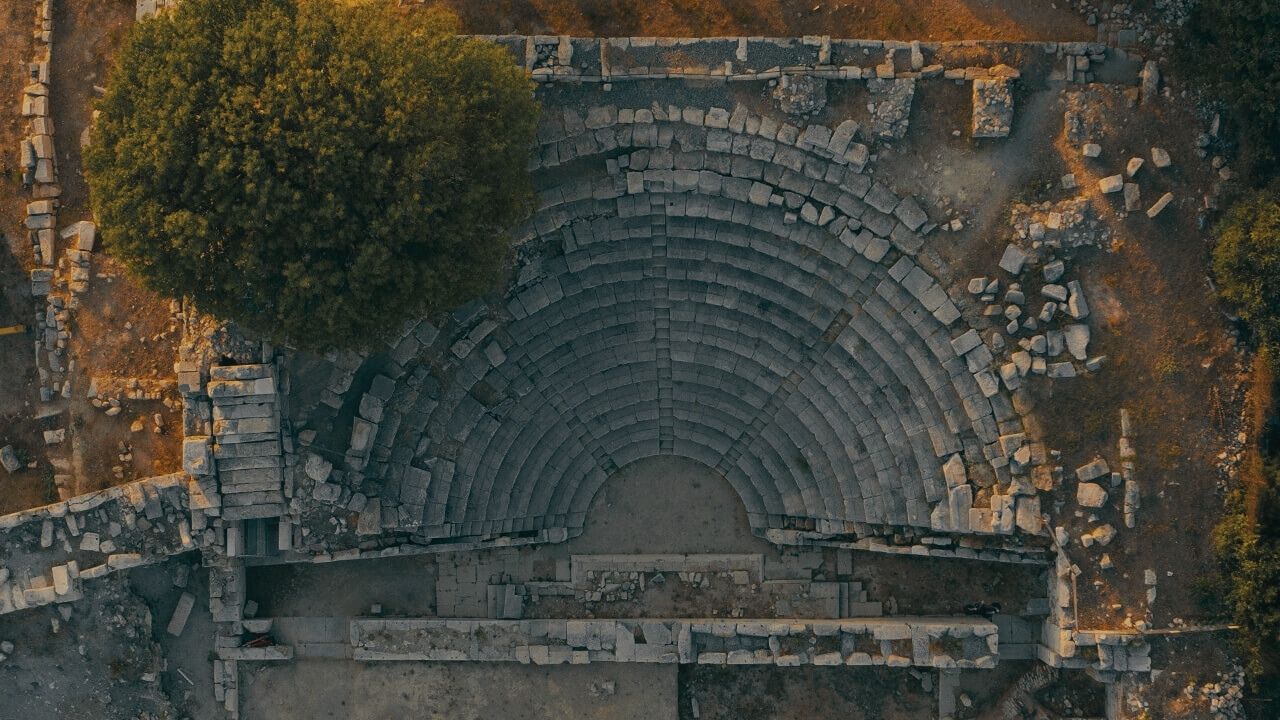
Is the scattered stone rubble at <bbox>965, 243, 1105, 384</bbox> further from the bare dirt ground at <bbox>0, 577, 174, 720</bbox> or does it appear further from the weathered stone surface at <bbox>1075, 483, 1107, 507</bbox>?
the bare dirt ground at <bbox>0, 577, 174, 720</bbox>

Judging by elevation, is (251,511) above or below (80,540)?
above

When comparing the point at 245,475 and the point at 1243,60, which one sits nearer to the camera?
the point at 1243,60

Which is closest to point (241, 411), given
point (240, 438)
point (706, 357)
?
point (240, 438)

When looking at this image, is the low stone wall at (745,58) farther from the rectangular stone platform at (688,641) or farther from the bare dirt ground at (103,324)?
the rectangular stone platform at (688,641)

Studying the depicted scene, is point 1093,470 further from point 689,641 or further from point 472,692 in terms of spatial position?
point 472,692

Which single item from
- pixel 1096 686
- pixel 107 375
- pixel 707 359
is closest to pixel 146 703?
pixel 107 375

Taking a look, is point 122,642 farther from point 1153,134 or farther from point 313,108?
point 1153,134
